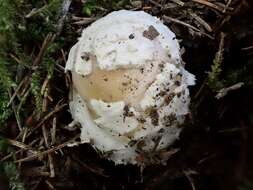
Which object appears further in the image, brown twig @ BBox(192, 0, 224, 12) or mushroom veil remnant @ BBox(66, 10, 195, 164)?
brown twig @ BBox(192, 0, 224, 12)

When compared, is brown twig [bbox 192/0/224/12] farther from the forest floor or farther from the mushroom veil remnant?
the mushroom veil remnant

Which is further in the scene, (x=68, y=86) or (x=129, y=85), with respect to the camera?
(x=68, y=86)

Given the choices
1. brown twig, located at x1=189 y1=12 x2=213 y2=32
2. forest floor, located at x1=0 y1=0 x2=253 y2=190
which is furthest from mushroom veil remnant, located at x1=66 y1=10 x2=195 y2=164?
brown twig, located at x1=189 y1=12 x2=213 y2=32

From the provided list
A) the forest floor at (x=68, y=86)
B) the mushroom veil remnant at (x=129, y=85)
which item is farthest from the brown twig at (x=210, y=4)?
the mushroom veil remnant at (x=129, y=85)

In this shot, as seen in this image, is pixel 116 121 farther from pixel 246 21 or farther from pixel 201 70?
pixel 246 21

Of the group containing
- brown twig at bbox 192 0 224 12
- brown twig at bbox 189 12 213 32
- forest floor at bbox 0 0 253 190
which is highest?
brown twig at bbox 192 0 224 12

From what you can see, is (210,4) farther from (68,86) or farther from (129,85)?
(68,86)

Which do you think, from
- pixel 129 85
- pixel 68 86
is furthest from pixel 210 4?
pixel 68 86
